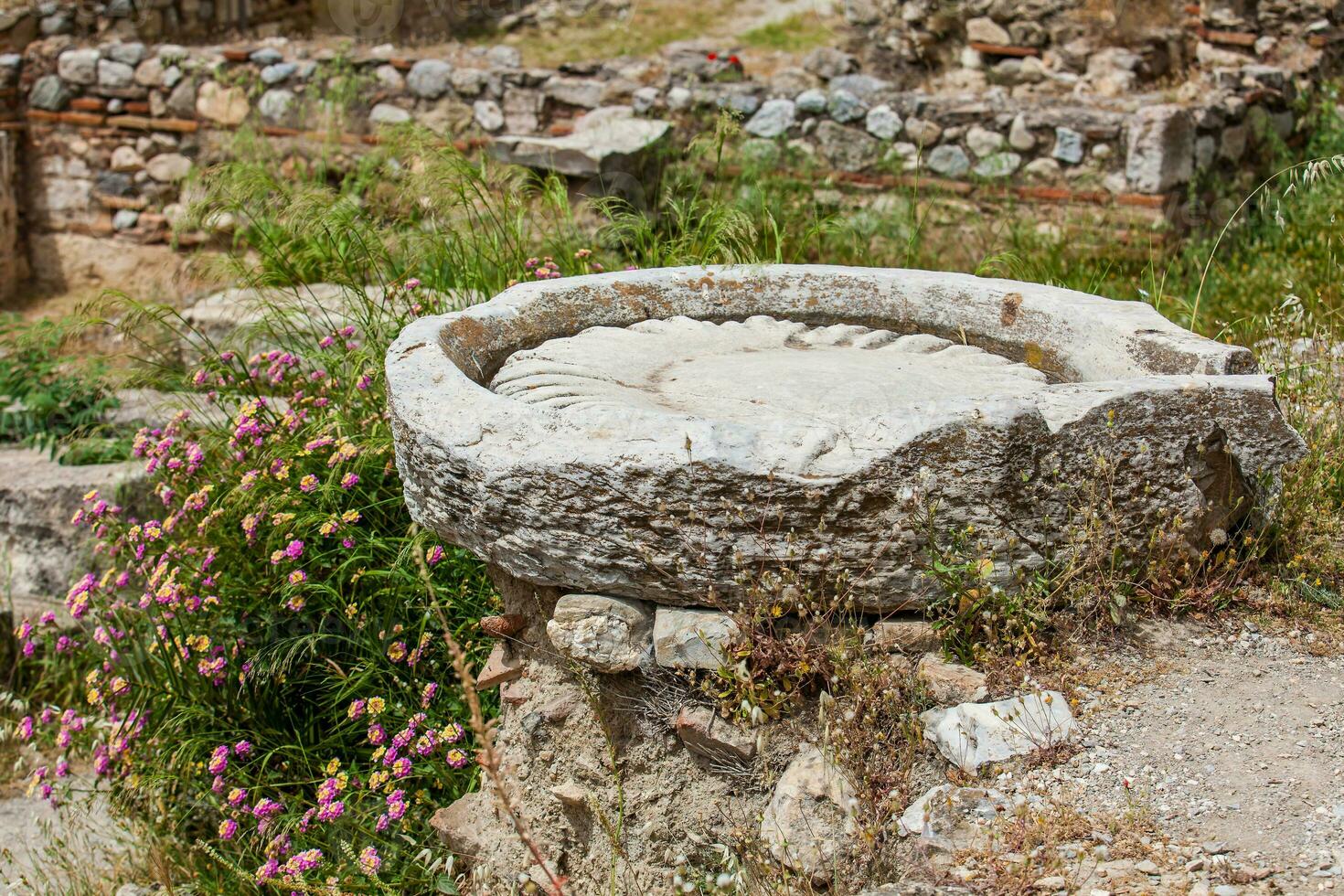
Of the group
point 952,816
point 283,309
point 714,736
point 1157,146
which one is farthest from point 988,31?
point 952,816

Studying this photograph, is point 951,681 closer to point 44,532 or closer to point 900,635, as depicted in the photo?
point 900,635

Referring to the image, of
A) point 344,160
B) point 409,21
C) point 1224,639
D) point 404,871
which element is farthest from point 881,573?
point 409,21

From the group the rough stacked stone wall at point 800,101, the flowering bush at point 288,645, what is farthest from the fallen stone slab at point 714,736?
the rough stacked stone wall at point 800,101

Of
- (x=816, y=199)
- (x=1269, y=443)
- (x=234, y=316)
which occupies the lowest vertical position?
(x=234, y=316)

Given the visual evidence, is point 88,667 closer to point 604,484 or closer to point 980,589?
point 604,484

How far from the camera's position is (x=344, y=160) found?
22.1ft

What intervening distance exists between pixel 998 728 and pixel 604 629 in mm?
745

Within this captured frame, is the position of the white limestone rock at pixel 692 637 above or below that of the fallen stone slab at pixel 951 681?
above

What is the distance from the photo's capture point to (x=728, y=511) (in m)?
2.14

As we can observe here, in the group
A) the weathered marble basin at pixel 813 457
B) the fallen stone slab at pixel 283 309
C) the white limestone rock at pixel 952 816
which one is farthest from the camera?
the fallen stone slab at pixel 283 309

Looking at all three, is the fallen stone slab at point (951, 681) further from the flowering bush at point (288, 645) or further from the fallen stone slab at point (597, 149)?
the fallen stone slab at point (597, 149)

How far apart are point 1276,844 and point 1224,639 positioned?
575 mm

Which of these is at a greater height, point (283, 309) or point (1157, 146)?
point (1157, 146)

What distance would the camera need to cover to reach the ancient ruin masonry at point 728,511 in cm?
216
